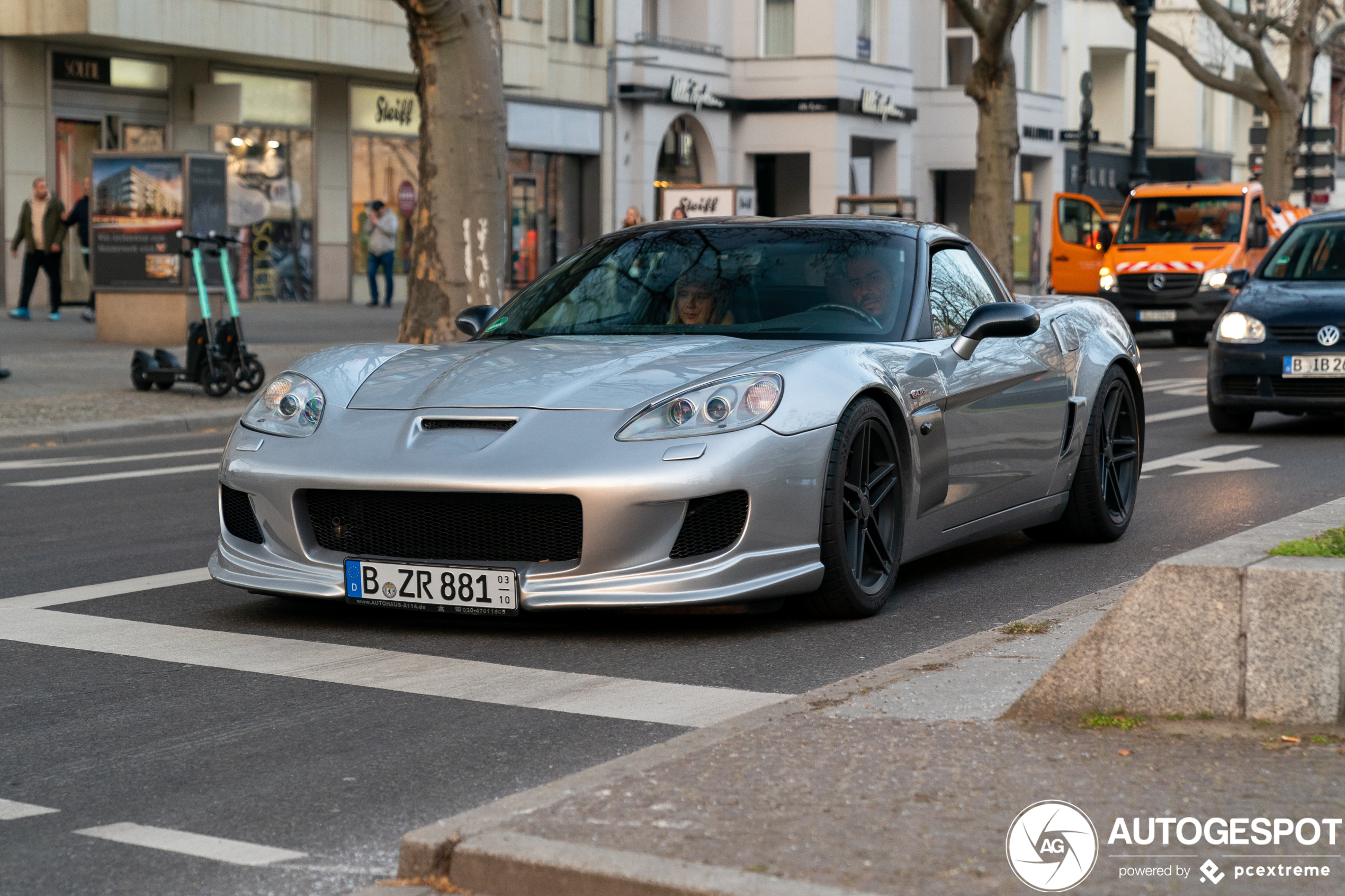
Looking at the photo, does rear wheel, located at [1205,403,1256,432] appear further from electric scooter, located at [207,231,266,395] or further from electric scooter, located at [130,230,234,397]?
electric scooter, located at [130,230,234,397]

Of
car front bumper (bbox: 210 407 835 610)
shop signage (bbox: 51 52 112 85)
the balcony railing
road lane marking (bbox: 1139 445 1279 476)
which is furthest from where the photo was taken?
the balcony railing

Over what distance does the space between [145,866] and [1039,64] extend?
180ft

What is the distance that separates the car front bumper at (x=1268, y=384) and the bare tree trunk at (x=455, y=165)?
6.86m

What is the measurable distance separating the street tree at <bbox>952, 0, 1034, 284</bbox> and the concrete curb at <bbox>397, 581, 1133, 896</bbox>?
2320 cm

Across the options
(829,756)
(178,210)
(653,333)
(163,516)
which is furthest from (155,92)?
(829,756)

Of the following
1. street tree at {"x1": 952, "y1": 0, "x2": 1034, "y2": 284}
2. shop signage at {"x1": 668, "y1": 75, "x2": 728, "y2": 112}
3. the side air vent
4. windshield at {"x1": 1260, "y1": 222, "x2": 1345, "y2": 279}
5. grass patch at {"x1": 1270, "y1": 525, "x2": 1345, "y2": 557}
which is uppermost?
shop signage at {"x1": 668, "y1": 75, "x2": 728, "y2": 112}

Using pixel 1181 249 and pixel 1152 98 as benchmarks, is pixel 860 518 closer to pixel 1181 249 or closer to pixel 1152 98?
pixel 1181 249

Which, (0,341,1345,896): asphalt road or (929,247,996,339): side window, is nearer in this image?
(0,341,1345,896): asphalt road

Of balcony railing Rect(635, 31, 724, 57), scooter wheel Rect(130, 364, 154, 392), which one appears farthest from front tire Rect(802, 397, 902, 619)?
balcony railing Rect(635, 31, 724, 57)

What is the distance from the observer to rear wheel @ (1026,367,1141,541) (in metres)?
8.02

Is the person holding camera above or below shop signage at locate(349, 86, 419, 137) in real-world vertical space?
below

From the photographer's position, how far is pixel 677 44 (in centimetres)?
4134

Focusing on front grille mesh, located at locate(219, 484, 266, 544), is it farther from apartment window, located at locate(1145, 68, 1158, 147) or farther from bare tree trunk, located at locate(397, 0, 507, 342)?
apartment window, located at locate(1145, 68, 1158, 147)

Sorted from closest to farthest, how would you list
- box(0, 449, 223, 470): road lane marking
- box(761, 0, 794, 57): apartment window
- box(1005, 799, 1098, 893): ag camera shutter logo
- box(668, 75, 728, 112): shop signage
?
box(1005, 799, 1098, 893): ag camera shutter logo, box(0, 449, 223, 470): road lane marking, box(668, 75, 728, 112): shop signage, box(761, 0, 794, 57): apartment window
